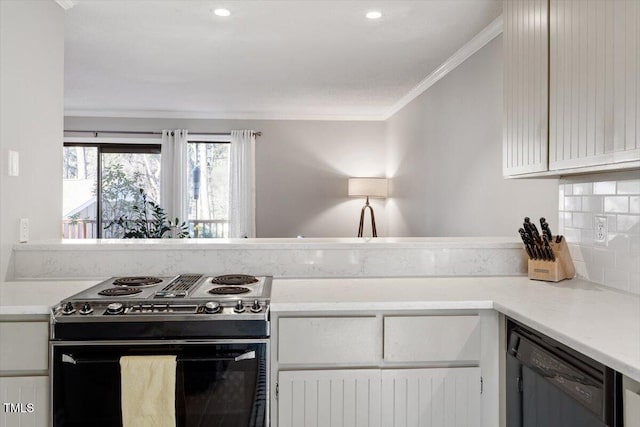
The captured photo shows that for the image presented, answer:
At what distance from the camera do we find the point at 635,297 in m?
1.74

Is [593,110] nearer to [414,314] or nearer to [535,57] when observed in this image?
[535,57]

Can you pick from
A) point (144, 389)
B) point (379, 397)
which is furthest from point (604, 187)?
point (144, 389)

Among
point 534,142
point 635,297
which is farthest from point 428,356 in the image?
point 534,142

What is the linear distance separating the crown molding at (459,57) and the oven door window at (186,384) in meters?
2.42

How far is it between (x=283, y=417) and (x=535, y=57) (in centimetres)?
174

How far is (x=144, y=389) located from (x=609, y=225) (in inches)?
74.7

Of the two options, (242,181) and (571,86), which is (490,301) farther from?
(242,181)

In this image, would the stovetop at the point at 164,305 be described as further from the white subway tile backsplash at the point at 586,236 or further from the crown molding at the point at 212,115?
the crown molding at the point at 212,115

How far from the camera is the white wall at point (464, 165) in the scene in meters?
2.79

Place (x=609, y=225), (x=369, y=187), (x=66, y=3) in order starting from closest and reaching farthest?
1. (x=609, y=225)
2. (x=66, y=3)
3. (x=369, y=187)

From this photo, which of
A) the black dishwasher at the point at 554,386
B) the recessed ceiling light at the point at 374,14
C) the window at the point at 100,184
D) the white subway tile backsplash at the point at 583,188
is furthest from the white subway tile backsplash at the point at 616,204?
the window at the point at 100,184

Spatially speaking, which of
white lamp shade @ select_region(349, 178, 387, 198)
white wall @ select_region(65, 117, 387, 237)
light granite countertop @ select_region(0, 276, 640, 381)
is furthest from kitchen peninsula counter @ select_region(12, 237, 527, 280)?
white wall @ select_region(65, 117, 387, 237)

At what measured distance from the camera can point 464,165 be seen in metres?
3.42

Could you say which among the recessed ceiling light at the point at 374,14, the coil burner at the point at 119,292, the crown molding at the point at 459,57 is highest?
the recessed ceiling light at the point at 374,14
